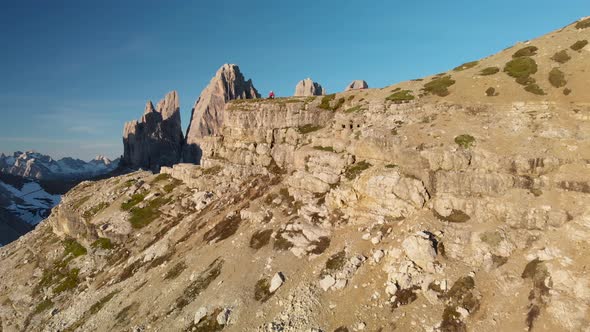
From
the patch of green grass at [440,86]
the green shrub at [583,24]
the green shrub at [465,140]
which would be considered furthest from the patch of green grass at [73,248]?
the green shrub at [583,24]

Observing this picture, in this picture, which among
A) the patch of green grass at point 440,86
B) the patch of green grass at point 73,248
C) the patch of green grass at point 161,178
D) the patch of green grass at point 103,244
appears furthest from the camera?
the patch of green grass at point 161,178

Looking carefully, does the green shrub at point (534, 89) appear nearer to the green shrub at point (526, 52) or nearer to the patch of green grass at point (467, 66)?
the green shrub at point (526, 52)

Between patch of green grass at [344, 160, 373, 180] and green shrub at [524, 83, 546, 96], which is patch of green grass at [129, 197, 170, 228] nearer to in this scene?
patch of green grass at [344, 160, 373, 180]

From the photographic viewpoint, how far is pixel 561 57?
53938mm

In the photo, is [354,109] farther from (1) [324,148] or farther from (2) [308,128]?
(2) [308,128]

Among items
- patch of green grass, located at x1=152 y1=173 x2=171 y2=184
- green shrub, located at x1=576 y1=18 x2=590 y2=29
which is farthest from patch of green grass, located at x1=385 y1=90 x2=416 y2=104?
patch of green grass, located at x1=152 y1=173 x2=171 y2=184

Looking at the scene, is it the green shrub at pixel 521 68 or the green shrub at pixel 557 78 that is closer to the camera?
the green shrub at pixel 557 78

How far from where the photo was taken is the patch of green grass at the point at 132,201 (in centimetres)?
9074

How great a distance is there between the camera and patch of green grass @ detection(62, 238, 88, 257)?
84.7m

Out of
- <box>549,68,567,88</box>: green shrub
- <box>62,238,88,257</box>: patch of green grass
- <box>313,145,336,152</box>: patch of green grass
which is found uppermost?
<box>549,68,567,88</box>: green shrub

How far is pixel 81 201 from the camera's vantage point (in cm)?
11112

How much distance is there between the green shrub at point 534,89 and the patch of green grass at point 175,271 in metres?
59.2

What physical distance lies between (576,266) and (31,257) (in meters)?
125

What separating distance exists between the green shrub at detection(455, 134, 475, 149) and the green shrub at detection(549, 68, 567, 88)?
17.8m
